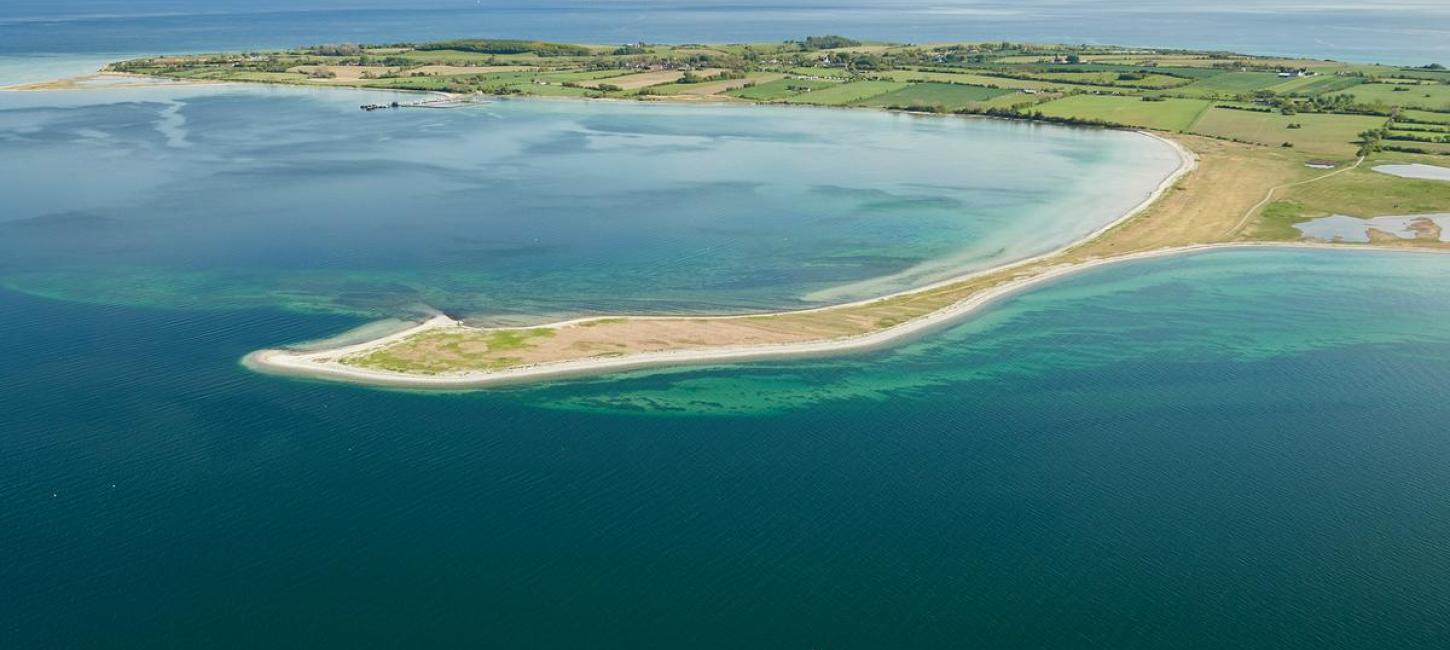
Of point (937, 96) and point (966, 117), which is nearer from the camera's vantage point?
point (966, 117)

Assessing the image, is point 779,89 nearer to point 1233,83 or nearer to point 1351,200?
point 1233,83

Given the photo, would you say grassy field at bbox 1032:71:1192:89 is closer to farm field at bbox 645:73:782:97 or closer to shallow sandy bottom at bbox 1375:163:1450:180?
farm field at bbox 645:73:782:97

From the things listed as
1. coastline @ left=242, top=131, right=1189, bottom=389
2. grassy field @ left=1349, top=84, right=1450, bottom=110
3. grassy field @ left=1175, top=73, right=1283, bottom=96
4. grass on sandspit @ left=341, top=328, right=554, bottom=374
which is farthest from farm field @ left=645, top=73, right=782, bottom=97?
grass on sandspit @ left=341, top=328, right=554, bottom=374

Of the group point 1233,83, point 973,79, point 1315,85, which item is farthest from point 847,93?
point 1315,85

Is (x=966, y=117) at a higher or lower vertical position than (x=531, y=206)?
higher

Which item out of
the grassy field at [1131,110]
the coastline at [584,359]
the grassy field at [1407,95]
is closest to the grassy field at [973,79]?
the grassy field at [1131,110]

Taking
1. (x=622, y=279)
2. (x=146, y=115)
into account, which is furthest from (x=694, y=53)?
(x=622, y=279)

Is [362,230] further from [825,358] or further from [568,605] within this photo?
[568,605]
